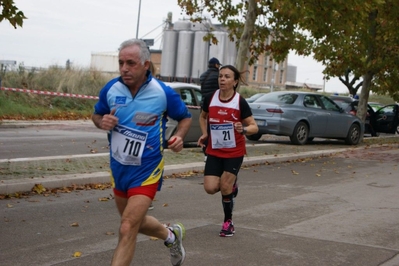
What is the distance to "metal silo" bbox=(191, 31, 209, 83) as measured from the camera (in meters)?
60.5

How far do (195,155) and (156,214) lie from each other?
7112 mm

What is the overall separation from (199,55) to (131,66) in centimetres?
5580

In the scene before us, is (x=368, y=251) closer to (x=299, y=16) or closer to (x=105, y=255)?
(x=105, y=255)

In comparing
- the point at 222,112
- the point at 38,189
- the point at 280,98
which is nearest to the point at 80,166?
the point at 38,189

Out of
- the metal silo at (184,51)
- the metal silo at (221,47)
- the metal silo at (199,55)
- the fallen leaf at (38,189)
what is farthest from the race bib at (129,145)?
the metal silo at (184,51)

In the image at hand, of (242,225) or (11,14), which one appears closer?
(242,225)

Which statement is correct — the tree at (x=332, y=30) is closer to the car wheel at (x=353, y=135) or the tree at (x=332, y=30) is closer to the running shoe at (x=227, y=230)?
the car wheel at (x=353, y=135)

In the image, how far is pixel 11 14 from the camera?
1170cm

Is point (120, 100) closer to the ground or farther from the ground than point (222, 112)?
farther from the ground

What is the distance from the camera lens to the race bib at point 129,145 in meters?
5.71

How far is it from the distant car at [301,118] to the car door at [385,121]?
25.2ft

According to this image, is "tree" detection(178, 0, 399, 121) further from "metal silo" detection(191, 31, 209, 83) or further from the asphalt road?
"metal silo" detection(191, 31, 209, 83)

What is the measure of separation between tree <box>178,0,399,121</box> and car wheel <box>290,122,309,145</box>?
2328 mm

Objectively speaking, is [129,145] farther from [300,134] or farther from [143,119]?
[300,134]
